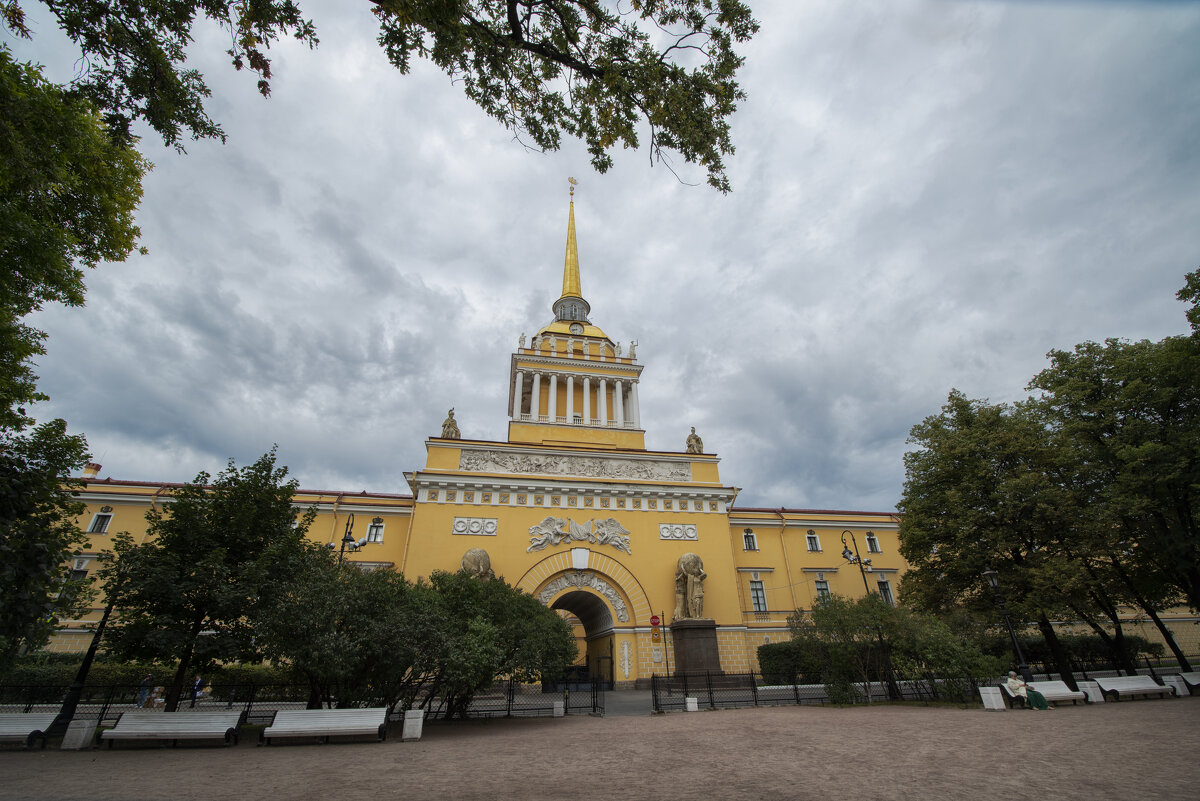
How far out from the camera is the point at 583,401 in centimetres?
3109

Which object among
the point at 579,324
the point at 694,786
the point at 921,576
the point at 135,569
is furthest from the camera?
the point at 579,324

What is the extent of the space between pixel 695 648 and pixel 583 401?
1479 centimetres

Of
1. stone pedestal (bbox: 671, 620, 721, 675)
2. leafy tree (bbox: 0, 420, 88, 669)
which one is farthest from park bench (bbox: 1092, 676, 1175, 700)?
leafy tree (bbox: 0, 420, 88, 669)

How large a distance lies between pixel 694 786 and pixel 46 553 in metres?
8.13

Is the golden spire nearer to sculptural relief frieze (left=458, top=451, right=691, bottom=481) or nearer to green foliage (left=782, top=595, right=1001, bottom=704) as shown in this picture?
sculptural relief frieze (left=458, top=451, right=691, bottom=481)

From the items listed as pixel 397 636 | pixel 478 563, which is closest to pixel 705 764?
pixel 397 636

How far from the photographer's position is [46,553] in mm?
6293

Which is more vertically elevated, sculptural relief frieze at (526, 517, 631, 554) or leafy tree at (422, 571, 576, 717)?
sculptural relief frieze at (526, 517, 631, 554)

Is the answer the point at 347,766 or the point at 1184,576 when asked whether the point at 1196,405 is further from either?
the point at 347,766

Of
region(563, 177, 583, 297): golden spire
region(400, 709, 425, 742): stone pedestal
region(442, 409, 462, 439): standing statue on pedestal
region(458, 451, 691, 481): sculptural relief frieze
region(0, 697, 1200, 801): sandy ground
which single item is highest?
region(563, 177, 583, 297): golden spire

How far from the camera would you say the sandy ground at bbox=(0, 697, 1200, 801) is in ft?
18.8

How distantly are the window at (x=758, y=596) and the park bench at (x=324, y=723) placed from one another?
66.0 ft

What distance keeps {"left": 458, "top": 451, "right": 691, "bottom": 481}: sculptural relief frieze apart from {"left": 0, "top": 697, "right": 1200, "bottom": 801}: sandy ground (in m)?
13.9

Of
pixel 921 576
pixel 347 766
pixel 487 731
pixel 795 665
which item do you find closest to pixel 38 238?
pixel 347 766
